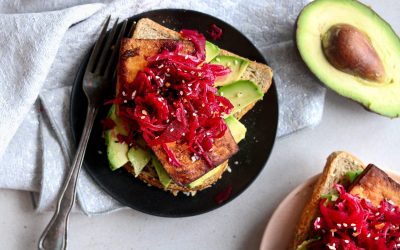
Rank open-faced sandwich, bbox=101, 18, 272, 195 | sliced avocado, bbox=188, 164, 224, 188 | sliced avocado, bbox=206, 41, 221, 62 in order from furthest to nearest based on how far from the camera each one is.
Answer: sliced avocado, bbox=206, 41, 221, 62, sliced avocado, bbox=188, 164, 224, 188, open-faced sandwich, bbox=101, 18, 272, 195

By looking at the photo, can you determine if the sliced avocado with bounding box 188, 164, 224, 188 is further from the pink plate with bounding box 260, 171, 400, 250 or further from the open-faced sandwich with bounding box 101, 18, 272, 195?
the pink plate with bounding box 260, 171, 400, 250

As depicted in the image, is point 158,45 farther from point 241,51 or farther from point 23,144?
point 23,144

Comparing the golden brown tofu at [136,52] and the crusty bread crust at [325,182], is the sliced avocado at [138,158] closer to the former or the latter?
the golden brown tofu at [136,52]

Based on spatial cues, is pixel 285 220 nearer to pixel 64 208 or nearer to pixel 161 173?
pixel 161 173

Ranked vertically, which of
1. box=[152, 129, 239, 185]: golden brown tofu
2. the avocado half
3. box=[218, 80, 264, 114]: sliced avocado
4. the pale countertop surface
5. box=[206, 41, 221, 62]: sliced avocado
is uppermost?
the avocado half

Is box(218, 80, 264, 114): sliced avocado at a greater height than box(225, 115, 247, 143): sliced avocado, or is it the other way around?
box(218, 80, 264, 114): sliced avocado

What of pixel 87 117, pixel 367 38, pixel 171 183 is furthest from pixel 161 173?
pixel 367 38

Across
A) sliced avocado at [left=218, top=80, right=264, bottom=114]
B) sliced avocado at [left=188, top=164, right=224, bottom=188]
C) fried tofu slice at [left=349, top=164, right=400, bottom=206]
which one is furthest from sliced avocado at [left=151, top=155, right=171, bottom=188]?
fried tofu slice at [left=349, top=164, right=400, bottom=206]

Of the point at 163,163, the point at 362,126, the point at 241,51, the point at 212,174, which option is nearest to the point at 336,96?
the point at 362,126
